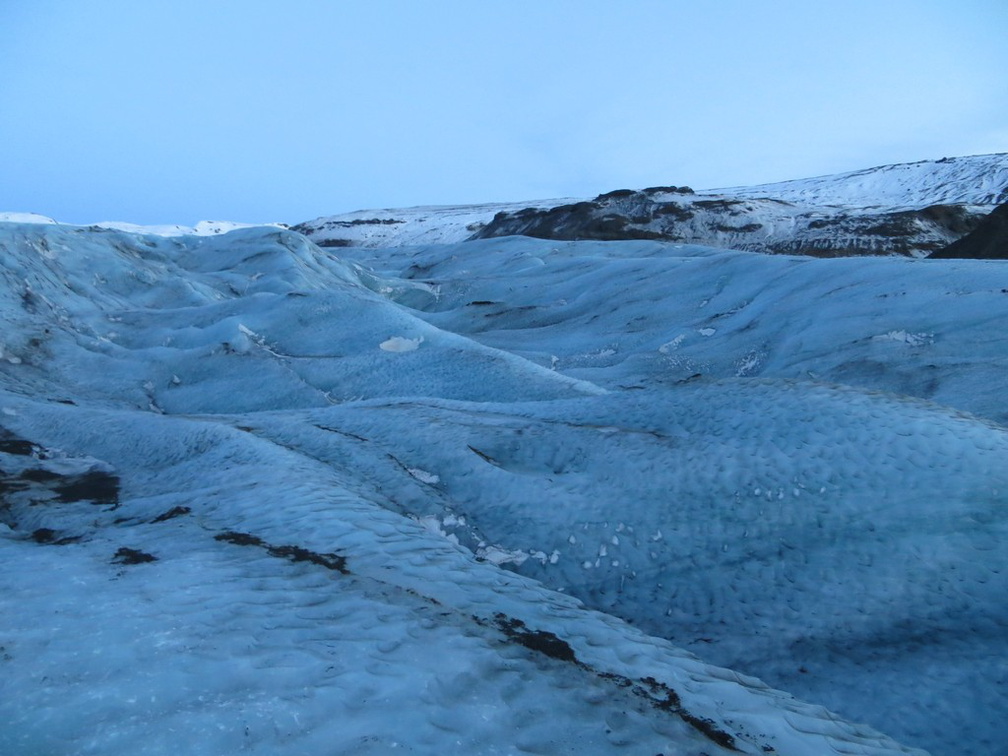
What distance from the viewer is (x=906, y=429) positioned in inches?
74.0

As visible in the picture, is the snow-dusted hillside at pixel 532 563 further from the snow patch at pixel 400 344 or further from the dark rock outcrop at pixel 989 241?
the dark rock outcrop at pixel 989 241

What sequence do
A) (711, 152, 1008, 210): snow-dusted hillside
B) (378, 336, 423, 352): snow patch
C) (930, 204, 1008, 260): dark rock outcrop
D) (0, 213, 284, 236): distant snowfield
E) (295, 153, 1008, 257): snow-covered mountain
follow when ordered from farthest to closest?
(711, 152, 1008, 210): snow-dusted hillside → (295, 153, 1008, 257): snow-covered mountain → (0, 213, 284, 236): distant snowfield → (930, 204, 1008, 260): dark rock outcrop → (378, 336, 423, 352): snow patch

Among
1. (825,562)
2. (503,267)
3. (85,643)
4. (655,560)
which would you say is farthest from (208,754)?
(503,267)

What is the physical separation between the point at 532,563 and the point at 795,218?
57.3ft

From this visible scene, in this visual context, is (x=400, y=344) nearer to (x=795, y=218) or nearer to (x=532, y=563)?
(x=532, y=563)

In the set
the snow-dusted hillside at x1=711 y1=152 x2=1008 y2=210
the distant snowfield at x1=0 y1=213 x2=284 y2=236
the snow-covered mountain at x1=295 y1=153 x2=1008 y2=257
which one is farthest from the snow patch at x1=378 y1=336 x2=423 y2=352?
the snow-dusted hillside at x1=711 y1=152 x2=1008 y2=210

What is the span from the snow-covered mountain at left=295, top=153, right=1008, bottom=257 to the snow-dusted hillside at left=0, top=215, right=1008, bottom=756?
13019 millimetres

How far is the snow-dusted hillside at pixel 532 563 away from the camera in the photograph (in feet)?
3.51

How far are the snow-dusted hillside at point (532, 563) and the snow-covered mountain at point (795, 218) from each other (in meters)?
13.0

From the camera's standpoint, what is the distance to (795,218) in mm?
17188

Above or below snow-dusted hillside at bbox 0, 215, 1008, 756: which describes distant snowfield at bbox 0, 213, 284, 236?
above

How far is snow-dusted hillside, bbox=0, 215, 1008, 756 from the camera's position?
1.07 metres

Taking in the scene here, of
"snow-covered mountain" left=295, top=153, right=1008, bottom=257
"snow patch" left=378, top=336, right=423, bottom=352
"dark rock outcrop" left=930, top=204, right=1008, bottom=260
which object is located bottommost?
"snow patch" left=378, top=336, right=423, bottom=352

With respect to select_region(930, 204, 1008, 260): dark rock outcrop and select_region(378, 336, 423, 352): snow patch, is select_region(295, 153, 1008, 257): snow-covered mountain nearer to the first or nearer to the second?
select_region(930, 204, 1008, 260): dark rock outcrop
